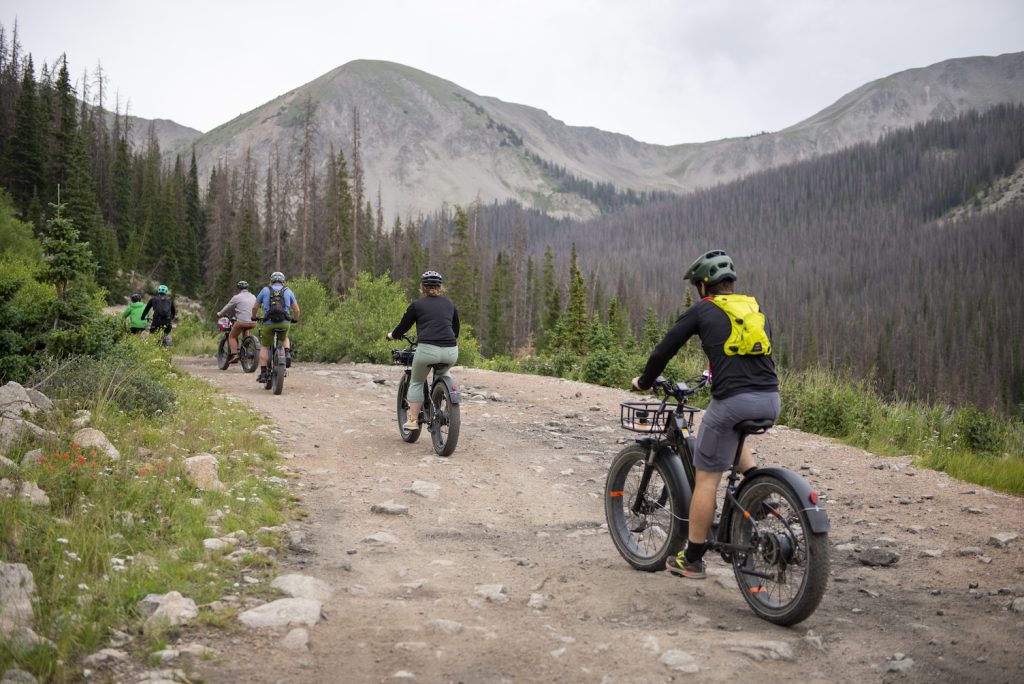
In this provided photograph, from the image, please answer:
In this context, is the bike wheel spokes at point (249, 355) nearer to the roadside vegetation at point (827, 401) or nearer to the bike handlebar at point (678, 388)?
the roadside vegetation at point (827, 401)

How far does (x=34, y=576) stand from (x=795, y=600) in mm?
4840

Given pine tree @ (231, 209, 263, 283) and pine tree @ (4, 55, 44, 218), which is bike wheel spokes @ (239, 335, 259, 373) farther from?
pine tree @ (4, 55, 44, 218)

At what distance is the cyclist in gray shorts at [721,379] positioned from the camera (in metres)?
4.60

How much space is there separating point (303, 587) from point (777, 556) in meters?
3.24

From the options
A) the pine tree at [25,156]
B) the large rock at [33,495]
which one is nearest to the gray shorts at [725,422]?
the large rock at [33,495]

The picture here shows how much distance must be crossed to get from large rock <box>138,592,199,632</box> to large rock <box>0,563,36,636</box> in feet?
1.87

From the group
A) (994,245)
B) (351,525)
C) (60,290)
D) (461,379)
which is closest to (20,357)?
(60,290)

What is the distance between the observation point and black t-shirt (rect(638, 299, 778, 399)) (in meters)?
4.61

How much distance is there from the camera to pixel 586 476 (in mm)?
8641

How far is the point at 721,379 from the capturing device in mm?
4668

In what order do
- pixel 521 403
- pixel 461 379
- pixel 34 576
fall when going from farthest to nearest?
pixel 461 379 → pixel 521 403 → pixel 34 576

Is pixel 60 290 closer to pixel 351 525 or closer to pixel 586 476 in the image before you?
pixel 351 525

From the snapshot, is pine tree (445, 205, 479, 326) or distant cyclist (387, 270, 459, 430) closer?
distant cyclist (387, 270, 459, 430)

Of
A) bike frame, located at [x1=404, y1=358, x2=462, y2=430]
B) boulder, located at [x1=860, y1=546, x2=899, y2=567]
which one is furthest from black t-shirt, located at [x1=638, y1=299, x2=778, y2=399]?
bike frame, located at [x1=404, y1=358, x2=462, y2=430]
